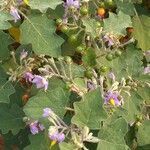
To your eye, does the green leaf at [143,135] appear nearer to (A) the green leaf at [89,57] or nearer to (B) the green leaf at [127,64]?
(B) the green leaf at [127,64]

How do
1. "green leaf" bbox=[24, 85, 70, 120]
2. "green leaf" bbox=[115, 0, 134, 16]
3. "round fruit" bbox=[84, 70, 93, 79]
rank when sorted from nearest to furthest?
"green leaf" bbox=[24, 85, 70, 120] < "round fruit" bbox=[84, 70, 93, 79] < "green leaf" bbox=[115, 0, 134, 16]

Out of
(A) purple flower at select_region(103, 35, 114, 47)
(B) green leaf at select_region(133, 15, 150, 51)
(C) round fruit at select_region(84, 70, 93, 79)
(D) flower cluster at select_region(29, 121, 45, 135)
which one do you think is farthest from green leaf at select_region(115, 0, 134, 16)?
(D) flower cluster at select_region(29, 121, 45, 135)

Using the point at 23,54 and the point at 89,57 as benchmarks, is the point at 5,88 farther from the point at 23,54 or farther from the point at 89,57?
the point at 89,57

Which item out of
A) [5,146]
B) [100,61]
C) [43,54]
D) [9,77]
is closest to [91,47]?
[100,61]

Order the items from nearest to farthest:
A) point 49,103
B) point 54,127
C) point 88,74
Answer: point 54,127
point 49,103
point 88,74

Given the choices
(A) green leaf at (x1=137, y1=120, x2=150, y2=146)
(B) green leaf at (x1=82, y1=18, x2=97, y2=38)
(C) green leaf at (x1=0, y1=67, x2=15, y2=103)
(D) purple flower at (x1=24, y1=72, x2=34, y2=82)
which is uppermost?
(B) green leaf at (x1=82, y1=18, x2=97, y2=38)

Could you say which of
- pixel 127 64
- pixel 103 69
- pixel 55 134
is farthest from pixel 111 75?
pixel 55 134

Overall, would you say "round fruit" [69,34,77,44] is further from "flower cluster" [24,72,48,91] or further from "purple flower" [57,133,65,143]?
"purple flower" [57,133,65,143]
